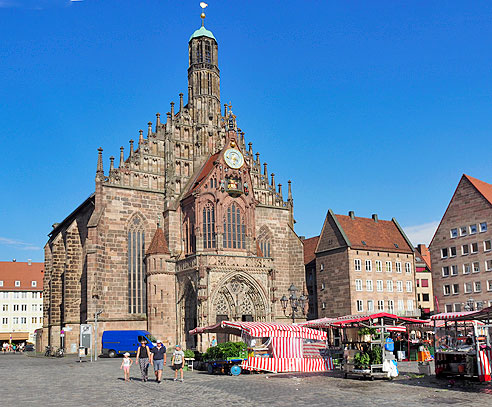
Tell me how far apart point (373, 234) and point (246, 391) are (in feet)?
155

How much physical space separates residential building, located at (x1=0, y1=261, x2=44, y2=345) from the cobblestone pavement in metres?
76.3

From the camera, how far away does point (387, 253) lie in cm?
6412

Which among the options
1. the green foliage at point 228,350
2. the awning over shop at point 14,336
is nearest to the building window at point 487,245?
the green foliage at point 228,350

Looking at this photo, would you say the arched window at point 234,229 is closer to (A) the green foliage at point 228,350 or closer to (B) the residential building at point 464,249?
(A) the green foliage at point 228,350

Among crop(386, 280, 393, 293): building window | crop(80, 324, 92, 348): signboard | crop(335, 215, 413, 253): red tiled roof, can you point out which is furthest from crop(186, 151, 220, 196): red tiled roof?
crop(386, 280, 393, 293): building window

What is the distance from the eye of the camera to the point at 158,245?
160ft

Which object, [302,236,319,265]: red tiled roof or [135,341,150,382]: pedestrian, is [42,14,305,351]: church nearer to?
[302,236,319,265]: red tiled roof

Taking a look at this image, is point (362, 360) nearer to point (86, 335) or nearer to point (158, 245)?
point (86, 335)

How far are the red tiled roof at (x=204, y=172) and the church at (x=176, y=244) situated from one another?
13 centimetres

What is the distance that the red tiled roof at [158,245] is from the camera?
48531mm

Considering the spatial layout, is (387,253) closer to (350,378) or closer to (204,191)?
(204,191)

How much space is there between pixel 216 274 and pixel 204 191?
7.53 metres

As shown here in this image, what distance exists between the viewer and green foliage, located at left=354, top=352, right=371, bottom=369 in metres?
24.4

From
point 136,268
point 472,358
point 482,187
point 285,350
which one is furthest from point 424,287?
point 472,358
